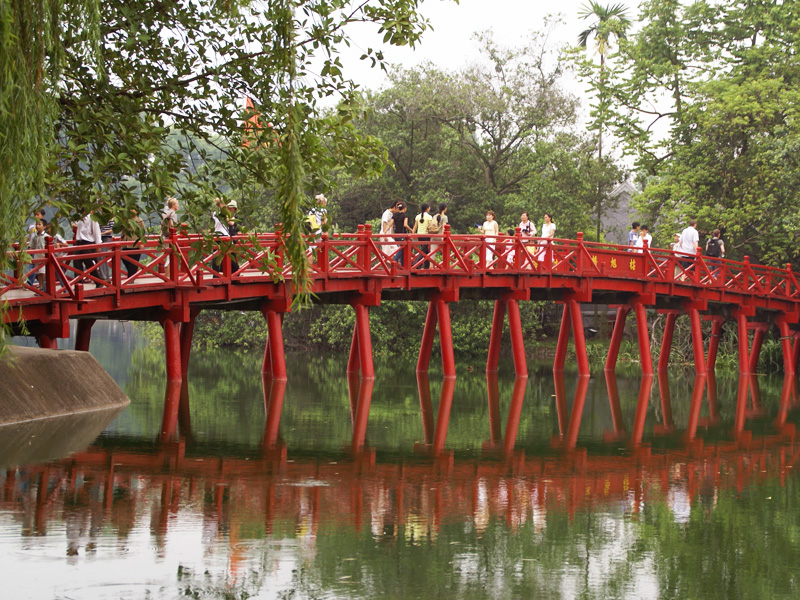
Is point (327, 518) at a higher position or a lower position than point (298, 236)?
lower

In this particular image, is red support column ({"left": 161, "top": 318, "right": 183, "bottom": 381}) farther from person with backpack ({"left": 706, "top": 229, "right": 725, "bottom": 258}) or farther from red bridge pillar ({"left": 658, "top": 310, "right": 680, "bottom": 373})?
red bridge pillar ({"left": 658, "top": 310, "right": 680, "bottom": 373})

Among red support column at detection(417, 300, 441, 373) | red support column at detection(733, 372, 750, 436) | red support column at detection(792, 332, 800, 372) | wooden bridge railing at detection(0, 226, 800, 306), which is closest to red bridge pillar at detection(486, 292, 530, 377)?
wooden bridge railing at detection(0, 226, 800, 306)

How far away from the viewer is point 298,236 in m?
10.1

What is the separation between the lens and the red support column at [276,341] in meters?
25.9

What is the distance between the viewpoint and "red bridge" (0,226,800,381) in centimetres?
2038

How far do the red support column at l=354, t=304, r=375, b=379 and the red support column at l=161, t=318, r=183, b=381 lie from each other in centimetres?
445

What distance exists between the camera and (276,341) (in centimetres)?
2642

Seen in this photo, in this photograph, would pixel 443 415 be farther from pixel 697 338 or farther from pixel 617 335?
pixel 617 335

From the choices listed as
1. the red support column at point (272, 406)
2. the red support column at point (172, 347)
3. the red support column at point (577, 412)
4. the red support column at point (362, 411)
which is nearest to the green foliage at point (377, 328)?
the red support column at point (577, 412)

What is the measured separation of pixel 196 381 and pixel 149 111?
55.5ft

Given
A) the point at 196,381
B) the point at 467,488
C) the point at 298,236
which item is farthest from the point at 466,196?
the point at 298,236

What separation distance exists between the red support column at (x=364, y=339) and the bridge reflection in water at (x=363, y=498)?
797cm

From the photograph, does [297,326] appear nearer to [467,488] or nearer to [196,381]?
[196,381]

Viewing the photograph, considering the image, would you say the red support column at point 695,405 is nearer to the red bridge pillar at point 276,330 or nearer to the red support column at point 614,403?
the red support column at point 614,403
